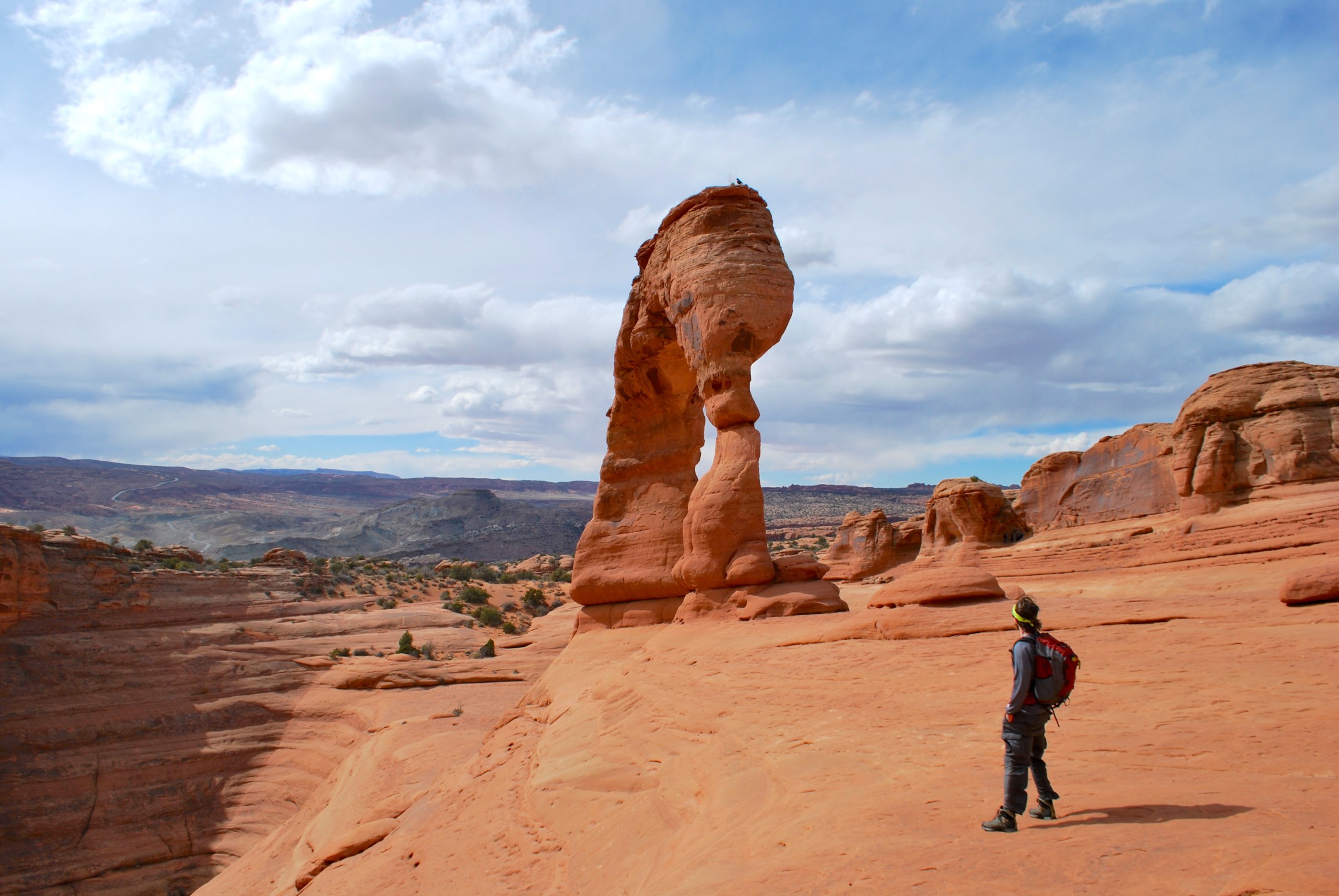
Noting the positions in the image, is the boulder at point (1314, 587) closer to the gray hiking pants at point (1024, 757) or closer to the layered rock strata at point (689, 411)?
the layered rock strata at point (689, 411)

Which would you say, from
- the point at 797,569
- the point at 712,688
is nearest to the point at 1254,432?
the point at 797,569

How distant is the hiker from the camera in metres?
3.71

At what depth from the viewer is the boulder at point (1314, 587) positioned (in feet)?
25.9

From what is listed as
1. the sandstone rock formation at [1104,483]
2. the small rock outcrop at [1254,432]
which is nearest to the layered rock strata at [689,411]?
the small rock outcrop at [1254,432]

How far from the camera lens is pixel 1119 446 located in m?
27.2

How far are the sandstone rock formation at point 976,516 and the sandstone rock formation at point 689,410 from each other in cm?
1751

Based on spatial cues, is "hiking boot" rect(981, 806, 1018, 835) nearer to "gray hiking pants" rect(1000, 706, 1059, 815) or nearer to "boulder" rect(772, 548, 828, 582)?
"gray hiking pants" rect(1000, 706, 1059, 815)

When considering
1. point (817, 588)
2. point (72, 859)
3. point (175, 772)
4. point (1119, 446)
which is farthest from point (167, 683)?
point (1119, 446)

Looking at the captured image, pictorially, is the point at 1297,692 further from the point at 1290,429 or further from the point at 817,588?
the point at 1290,429

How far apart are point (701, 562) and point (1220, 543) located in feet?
43.0

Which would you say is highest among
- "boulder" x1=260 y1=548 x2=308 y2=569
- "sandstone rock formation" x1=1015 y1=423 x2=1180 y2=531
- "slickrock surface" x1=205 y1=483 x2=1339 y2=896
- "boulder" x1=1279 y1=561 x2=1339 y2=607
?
"sandstone rock formation" x1=1015 y1=423 x2=1180 y2=531

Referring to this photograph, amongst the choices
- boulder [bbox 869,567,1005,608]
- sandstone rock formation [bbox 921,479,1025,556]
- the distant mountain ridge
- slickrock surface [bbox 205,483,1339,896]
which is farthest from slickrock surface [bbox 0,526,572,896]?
the distant mountain ridge

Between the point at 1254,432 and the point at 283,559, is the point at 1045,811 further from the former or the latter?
the point at 283,559

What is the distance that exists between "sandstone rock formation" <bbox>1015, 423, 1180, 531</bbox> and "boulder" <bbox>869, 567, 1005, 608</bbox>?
1872 cm
